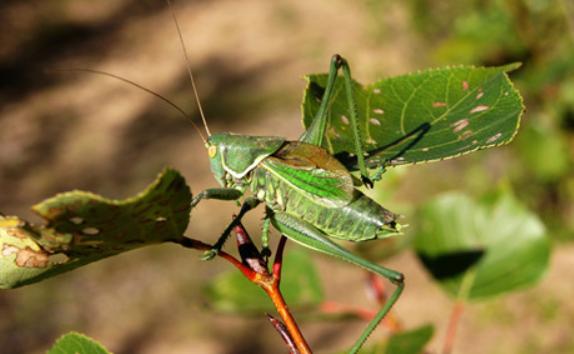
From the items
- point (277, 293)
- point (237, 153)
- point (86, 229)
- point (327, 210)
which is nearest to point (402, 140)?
point (327, 210)

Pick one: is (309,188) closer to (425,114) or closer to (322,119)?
(322,119)

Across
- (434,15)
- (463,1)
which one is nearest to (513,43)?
(463,1)

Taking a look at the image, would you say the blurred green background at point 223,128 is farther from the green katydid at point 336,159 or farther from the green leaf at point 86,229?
the green leaf at point 86,229

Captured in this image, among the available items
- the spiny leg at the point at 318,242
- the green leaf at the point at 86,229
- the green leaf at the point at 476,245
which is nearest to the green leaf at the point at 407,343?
the spiny leg at the point at 318,242

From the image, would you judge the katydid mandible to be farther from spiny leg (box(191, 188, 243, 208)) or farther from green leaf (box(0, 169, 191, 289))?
green leaf (box(0, 169, 191, 289))

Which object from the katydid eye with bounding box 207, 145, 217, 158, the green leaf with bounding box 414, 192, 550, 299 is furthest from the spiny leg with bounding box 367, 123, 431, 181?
the green leaf with bounding box 414, 192, 550, 299
